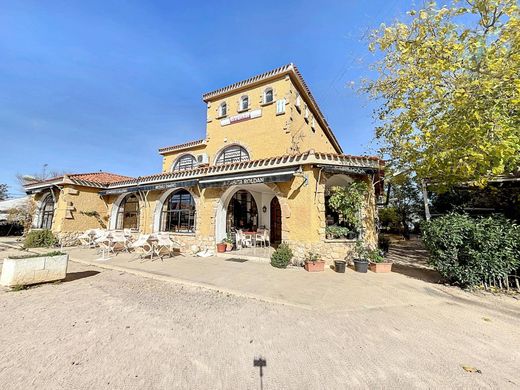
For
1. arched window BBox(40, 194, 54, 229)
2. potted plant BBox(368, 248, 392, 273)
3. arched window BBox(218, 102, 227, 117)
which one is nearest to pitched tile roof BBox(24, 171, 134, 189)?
arched window BBox(40, 194, 54, 229)

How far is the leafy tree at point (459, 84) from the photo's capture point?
16.9ft

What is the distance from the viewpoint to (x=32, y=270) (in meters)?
5.82

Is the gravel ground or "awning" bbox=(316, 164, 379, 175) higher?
"awning" bbox=(316, 164, 379, 175)

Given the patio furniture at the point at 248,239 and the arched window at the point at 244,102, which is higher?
the arched window at the point at 244,102

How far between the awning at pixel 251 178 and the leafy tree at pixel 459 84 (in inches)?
162

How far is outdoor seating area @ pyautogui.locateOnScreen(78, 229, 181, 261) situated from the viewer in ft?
33.1

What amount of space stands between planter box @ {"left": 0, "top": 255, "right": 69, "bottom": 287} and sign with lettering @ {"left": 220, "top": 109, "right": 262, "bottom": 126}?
11.5 meters

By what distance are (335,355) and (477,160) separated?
5.43 metres

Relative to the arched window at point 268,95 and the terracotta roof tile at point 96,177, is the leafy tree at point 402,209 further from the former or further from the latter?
the terracotta roof tile at point 96,177

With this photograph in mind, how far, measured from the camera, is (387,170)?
927 cm

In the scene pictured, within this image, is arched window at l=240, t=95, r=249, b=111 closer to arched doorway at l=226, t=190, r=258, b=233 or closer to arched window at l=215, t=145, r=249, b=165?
arched window at l=215, t=145, r=249, b=165

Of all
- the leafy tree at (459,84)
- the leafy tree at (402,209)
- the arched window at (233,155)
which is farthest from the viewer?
the leafy tree at (402,209)

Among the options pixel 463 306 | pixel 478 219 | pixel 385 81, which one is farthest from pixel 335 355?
pixel 385 81

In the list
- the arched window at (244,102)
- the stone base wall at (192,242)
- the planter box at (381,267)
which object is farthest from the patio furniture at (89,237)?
the planter box at (381,267)
